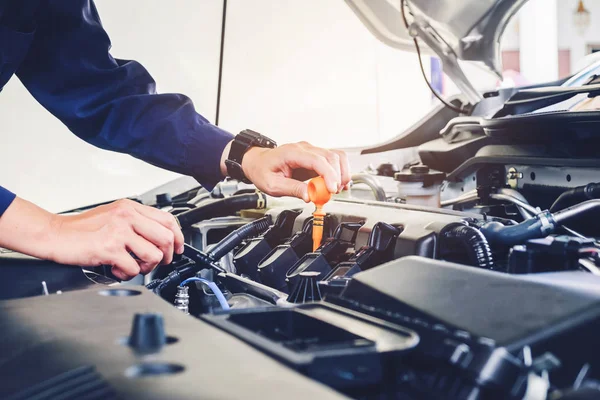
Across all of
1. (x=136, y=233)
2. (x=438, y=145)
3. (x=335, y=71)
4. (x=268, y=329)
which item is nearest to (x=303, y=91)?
(x=335, y=71)

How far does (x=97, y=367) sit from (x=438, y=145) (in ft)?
4.15

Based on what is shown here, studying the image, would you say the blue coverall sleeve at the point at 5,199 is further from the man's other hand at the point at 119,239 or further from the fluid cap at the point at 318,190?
the fluid cap at the point at 318,190

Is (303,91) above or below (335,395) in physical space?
above

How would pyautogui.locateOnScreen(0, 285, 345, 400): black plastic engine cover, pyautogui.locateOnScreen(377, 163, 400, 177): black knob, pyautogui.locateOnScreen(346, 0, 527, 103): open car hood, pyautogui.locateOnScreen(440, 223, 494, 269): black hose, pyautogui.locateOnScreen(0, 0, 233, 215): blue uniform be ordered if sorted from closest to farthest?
pyautogui.locateOnScreen(0, 285, 345, 400): black plastic engine cover
pyautogui.locateOnScreen(440, 223, 494, 269): black hose
pyautogui.locateOnScreen(0, 0, 233, 215): blue uniform
pyautogui.locateOnScreen(346, 0, 527, 103): open car hood
pyautogui.locateOnScreen(377, 163, 400, 177): black knob

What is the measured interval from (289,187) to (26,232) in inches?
17.8

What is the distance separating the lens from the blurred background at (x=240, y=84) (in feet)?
12.6

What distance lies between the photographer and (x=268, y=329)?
589mm

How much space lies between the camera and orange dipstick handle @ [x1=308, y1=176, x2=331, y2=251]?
1.05 metres

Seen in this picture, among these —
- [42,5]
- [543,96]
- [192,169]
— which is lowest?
[192,169]

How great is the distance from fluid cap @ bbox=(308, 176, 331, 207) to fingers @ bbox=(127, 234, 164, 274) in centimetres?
28

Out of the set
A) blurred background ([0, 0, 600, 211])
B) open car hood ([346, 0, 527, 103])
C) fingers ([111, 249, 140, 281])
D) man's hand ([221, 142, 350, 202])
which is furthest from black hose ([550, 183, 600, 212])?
blurred background ([0, 0, 600, 211])

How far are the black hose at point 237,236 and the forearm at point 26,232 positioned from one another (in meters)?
0.32

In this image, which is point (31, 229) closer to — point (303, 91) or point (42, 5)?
point (42, 5)

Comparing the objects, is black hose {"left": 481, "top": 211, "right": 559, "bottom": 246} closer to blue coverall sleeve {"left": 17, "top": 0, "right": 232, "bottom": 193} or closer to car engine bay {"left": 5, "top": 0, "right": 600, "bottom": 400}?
car engine bay {"left": 5, "top": 0, "right": 600, "bottom": 400}
